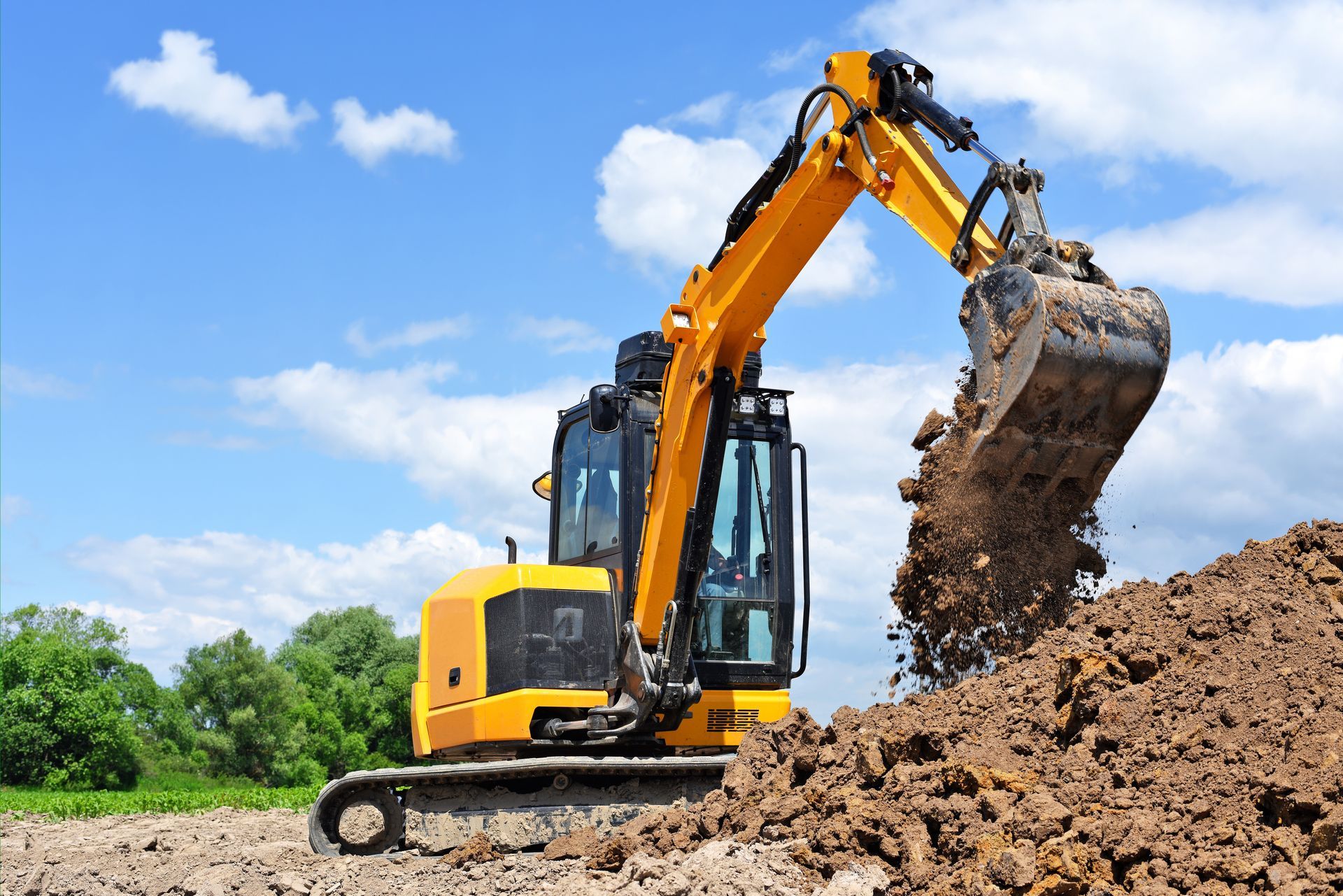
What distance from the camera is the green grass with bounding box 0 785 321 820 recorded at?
601 inches

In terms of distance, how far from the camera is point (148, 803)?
16.1 metres

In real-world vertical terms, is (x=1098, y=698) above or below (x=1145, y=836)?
above

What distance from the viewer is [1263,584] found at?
582cm

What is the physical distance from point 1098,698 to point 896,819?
3.45ft

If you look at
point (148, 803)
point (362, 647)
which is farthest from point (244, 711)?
point (148, 803)

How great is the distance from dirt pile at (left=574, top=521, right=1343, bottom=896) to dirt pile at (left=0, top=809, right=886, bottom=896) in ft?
0.61

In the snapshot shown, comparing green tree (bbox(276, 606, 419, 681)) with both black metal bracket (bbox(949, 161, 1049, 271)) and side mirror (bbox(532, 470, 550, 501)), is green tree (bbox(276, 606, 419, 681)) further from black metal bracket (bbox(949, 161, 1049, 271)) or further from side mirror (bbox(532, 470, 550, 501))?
black metal bracket (bbox(949, 161, 1049, 271))

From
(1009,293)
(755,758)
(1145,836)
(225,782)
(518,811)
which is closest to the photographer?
(1145,836)

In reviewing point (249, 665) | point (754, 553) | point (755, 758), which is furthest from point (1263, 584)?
point (249, 665)

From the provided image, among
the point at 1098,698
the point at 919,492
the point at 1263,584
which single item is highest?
the point at 919,492

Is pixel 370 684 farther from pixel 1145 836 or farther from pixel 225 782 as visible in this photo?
pixel 1145 836

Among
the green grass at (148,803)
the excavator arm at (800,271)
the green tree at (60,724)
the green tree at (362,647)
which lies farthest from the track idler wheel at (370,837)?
the green tree at (362,647)

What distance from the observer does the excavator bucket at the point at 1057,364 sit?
562cm

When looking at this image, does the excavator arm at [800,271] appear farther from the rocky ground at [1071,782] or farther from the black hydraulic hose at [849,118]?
the rocky ground at [1071,782]
